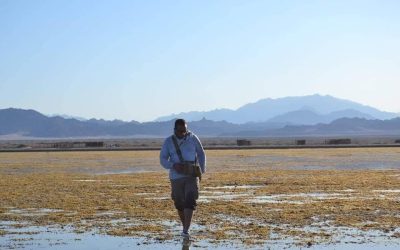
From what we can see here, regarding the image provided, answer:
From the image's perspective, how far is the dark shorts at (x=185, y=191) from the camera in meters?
12.4

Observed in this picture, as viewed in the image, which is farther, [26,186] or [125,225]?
[26,186]

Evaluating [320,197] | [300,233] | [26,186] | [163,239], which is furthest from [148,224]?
[26,186]

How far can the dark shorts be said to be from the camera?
12.4 m

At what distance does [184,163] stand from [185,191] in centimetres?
56

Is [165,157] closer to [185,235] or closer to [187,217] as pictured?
[187,217]

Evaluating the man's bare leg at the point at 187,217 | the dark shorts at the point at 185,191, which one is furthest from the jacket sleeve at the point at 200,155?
the man's bare leg at the point at 187,217

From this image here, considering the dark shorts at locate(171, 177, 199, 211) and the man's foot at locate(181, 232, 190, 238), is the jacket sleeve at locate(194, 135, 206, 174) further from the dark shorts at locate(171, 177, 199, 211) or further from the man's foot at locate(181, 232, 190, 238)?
the man's foot at locate(181, 232, 190, 238)

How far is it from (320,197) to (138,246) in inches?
363

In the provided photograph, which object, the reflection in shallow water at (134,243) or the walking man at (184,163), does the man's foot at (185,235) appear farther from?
the reflection in shallow water at (134,243)

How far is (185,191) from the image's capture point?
12.4 meters

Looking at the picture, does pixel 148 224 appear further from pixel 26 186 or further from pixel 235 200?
pixel 26 186

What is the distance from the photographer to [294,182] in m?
25.5

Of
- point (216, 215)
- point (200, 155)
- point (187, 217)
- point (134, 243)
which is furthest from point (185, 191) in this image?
point (216, 215)

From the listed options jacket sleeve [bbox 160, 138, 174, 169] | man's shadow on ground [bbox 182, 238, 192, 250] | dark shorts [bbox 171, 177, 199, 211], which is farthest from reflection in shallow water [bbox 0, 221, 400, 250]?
jacket sleeve [bbox 160, 138, 174, 169]
